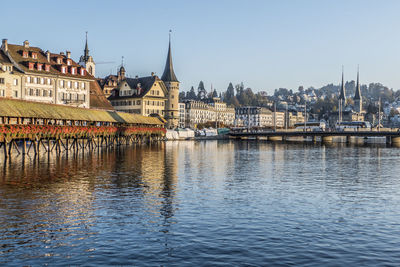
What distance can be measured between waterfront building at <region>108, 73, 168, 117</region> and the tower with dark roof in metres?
11.9

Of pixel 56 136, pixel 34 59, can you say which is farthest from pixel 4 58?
pixel 56 136

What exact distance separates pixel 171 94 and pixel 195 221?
158m

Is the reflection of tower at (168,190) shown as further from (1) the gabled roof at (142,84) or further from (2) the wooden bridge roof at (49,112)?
(1) the gabled roof at (142,84)

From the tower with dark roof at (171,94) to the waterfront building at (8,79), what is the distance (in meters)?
83.0

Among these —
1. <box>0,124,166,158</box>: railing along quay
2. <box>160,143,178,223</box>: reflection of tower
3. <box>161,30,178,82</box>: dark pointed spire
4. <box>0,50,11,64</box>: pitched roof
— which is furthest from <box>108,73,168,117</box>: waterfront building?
<box>160,143,178,223</box>: reflection of tower

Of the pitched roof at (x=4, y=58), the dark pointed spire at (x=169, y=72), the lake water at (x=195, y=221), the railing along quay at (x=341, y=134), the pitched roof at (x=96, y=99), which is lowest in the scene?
the lake water at (x=195, y=221)

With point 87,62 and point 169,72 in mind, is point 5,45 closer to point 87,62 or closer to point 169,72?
point 87,62

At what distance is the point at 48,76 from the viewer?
4001 inches

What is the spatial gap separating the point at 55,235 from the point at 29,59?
→ 3492 inches

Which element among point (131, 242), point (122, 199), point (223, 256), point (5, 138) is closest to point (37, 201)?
point (122, 199)

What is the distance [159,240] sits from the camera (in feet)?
63.0

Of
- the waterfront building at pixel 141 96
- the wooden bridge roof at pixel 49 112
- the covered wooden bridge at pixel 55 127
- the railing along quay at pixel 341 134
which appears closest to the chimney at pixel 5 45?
the covered wooden bridge at pixel 55 127

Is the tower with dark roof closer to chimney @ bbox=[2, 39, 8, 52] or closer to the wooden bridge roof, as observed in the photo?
the wooden bridge roof

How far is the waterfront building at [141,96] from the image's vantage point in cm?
15438
